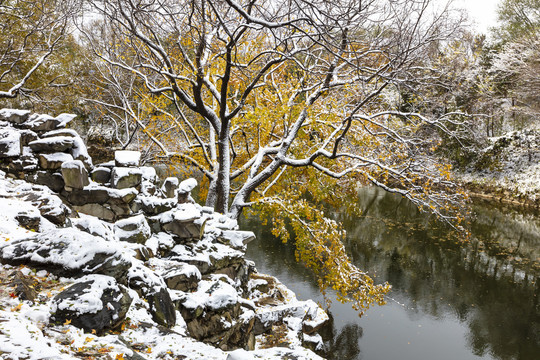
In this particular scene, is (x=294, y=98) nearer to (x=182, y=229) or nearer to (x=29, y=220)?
(x=182, y=229)

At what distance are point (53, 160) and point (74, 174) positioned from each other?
604mm

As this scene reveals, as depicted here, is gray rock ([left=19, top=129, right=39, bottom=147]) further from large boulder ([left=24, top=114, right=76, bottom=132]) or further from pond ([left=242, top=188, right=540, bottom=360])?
pond ([left=242, top=188, right=540, bottom=360])

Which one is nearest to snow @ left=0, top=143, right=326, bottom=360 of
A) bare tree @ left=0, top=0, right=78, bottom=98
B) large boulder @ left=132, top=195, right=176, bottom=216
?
large boulder @ left=132, top=195, right=176, bottom=216

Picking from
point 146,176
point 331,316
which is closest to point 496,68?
point 331,316

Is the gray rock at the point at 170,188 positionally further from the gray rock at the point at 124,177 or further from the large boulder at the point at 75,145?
the large boulder at the point at 75,145

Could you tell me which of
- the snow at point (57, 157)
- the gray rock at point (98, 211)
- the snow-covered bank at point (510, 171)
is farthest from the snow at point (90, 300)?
the snow-covered bank at point (510, 171)

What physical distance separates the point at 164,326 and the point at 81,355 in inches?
64.9

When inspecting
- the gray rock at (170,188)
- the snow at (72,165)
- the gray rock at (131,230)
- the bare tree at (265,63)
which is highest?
the bare tree at (265,63)

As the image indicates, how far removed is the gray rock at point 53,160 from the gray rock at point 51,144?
0.13 meters

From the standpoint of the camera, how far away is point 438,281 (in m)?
14.5

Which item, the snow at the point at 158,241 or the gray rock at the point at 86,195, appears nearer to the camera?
the snow at the point at 158,241

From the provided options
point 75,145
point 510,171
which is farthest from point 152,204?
point 510,171

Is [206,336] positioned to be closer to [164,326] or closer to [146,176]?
[164,326]

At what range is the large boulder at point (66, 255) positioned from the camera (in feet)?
15.0
